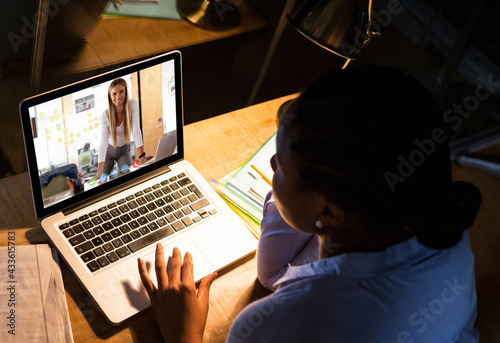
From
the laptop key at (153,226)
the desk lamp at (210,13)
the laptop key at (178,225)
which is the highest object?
the laptop key at (178,225)

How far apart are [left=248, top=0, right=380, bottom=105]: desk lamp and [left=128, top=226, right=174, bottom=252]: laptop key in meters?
0.58

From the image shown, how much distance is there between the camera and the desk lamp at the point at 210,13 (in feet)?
6.59

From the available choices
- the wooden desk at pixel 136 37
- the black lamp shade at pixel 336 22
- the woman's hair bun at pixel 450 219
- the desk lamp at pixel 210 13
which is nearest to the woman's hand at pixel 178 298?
the woman's hair bun at pixel 450 219

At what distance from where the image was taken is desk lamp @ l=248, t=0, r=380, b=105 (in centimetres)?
120

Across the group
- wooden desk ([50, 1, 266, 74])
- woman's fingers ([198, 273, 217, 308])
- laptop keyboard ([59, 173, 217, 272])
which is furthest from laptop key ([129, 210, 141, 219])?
wooden desk ([50, 1, 266, 74])

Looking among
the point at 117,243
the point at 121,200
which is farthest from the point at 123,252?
the point at 121,200

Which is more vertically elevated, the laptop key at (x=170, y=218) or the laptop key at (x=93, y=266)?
the laptop key at (x=170, y=218)

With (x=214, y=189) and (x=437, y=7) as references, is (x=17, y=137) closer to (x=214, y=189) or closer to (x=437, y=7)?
(x=214, y=189)

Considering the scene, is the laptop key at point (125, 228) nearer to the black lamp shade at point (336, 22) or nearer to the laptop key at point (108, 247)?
the laptop key at point (108, 247)

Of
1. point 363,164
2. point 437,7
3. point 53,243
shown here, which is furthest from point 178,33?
point 437,7

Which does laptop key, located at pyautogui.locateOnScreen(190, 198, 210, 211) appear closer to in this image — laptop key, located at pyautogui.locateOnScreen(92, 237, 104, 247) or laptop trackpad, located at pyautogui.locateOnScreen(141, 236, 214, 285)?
laptop trackpad, located at pyautogui.locateOnScreen(141, 236, 214, 285)

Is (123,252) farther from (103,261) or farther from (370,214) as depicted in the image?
(370,214)

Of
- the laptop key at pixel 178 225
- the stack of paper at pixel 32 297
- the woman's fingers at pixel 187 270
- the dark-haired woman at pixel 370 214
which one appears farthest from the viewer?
the laptop key at pixel 178 225

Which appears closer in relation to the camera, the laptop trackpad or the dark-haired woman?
the dark-haired woman
